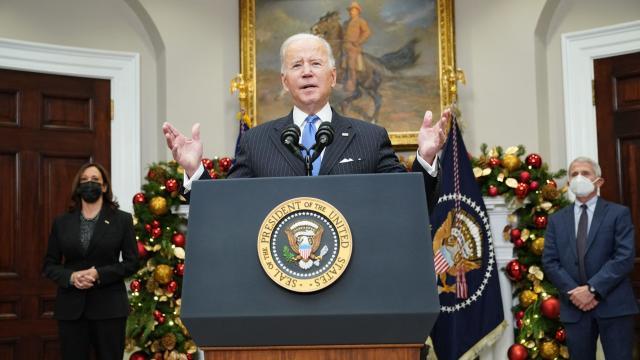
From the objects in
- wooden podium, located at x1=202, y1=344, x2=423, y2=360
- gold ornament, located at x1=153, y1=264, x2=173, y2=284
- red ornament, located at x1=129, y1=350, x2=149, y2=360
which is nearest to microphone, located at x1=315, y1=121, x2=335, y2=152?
wooden podium, located at x1=202, y1=344, x2=423, y2=360

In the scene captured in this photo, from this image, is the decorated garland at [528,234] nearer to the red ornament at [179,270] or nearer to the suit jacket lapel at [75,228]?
the red ornament at [179,270]

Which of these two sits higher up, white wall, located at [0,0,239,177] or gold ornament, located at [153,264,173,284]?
white wall, located at [0,0,239,177]

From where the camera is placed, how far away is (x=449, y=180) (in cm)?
596

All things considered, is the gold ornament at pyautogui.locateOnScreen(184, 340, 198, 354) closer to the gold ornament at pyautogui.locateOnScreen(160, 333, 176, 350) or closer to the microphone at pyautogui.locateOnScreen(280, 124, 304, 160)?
the gold ornament at pyautogui.locateOnScreen(160, 333, 176, 350)

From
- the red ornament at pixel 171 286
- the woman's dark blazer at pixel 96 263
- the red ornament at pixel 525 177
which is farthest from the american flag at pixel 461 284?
the woman's dark blazer at pixel 96 263

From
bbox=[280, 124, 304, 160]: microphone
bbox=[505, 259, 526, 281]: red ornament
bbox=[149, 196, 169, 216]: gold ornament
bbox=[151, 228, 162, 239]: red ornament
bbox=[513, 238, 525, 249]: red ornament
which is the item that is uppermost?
bbox=[280, 124, 304, 160]: microphone

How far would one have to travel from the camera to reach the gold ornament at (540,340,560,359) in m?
5.64

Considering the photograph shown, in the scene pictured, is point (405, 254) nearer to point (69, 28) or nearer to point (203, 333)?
point (203, 333)

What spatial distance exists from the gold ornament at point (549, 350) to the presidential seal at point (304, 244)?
4.39m

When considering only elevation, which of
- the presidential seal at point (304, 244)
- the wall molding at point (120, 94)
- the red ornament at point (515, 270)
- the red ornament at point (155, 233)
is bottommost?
the red ornament at point (515, 270)

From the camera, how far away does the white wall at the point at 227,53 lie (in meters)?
6.32

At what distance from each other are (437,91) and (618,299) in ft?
7.72

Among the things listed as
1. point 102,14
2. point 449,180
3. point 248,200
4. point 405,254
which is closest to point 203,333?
point 248,200

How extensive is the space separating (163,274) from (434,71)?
2.79 m
